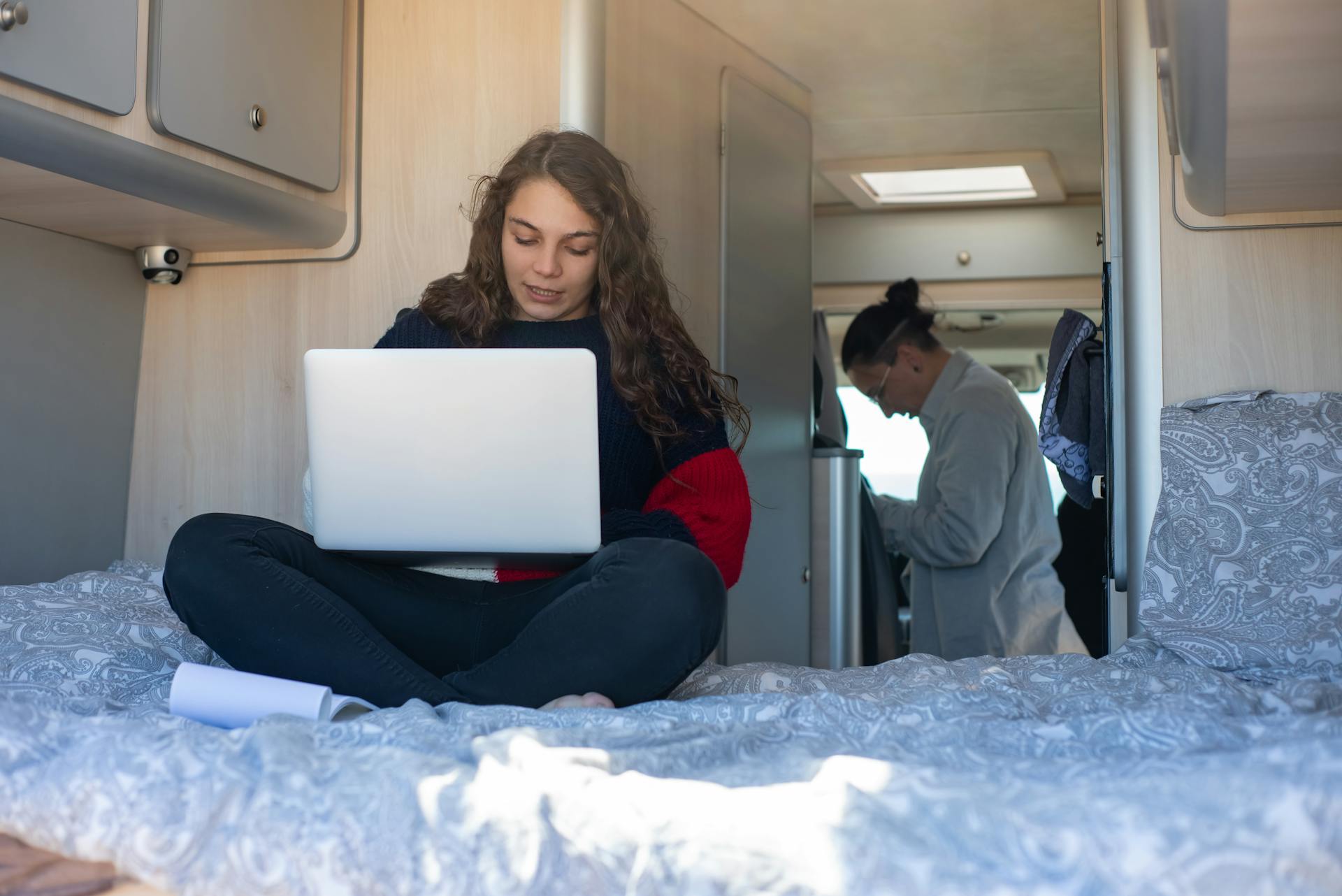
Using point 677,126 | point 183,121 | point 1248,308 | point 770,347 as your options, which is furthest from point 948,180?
point 183,121

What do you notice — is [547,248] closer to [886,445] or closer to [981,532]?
[981,532]

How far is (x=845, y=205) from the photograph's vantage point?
4.46 meters

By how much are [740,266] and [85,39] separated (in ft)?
4.61

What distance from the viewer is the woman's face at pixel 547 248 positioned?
71.5 inches

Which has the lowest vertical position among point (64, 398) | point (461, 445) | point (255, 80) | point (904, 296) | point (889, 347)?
point (461, 445)

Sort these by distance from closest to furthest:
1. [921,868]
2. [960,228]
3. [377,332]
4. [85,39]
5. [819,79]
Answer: [921,868] < [85,39] < [377,332] < [819,79] < [960,228]

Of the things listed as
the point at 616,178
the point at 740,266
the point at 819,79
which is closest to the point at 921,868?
the point at 616,178

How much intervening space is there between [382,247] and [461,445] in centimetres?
102

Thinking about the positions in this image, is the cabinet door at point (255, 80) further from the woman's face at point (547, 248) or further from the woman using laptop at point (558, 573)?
the woman's face at point (547, 248)

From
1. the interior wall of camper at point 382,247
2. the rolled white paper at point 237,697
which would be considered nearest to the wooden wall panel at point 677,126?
the interior wall of camper at point 382,247

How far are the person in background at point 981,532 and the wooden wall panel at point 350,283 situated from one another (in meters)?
1.43

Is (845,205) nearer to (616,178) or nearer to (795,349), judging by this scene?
(795,349)

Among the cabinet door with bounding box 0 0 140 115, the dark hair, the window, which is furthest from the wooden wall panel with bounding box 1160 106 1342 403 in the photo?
the window

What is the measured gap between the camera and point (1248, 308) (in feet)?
6.31
